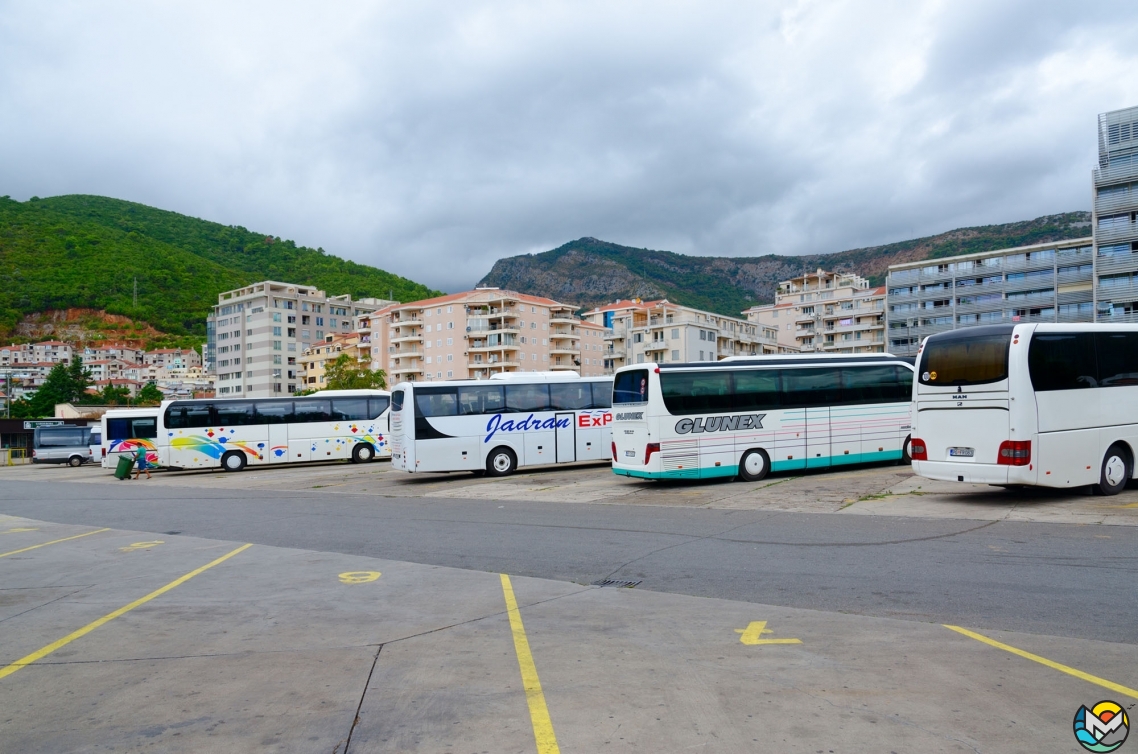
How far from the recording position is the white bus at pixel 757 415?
1848 centimetres

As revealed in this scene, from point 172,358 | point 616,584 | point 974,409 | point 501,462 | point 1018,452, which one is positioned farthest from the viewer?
point 172,358

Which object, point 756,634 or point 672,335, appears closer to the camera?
point 756,634

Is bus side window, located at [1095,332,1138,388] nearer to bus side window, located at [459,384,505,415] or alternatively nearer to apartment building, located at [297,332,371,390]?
bus side window, located at [459,384,505,415]

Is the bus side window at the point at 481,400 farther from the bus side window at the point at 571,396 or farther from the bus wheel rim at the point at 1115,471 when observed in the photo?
the bus wheel rim at the point at 1115,471

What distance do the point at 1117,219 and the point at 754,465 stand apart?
66.6 metres

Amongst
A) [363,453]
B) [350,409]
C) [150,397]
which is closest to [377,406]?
[350,409]

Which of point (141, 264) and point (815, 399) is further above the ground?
point (141, 264)

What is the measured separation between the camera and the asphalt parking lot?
168 inches

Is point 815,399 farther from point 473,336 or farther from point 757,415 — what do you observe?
point 473,336

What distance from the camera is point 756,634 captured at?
6137 millimetres

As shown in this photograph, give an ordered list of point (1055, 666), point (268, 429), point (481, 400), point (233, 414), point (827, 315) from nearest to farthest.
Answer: point (1055, 666), point (481, 400), point (233, 414), point (268, 429), point (827, 315)

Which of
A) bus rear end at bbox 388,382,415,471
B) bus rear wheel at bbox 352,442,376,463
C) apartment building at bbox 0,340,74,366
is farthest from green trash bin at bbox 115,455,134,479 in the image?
apartment building at bbox 0,340,74,366

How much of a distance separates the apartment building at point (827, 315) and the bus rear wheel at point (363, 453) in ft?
290

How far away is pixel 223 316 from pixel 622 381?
124724 millimetres
